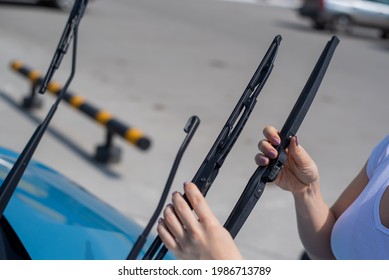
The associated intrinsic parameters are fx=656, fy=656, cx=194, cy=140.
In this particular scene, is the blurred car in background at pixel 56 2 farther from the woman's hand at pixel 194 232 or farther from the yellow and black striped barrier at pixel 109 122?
the woman's hand at pixel 194 232

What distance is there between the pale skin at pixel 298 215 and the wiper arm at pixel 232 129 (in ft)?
0.26

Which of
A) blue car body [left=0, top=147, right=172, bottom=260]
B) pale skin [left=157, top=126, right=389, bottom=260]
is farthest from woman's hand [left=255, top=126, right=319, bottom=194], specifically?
blue car body [left=0, top=147, right=172, bottom=260]

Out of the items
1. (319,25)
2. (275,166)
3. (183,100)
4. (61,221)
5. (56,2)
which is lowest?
(61,221)

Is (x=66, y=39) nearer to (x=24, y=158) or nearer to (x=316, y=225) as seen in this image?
(x=24, y=158)

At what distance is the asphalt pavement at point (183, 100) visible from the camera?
5770mm

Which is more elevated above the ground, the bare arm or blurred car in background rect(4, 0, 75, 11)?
blurred car in background rect(4, 0, 75, 11)

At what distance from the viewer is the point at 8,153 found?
98.8 inches

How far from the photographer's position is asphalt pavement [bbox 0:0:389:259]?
5.77 meters

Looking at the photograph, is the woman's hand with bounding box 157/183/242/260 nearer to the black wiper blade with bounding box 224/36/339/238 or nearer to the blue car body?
the black wiper blade with bounding box 224/36/339/238

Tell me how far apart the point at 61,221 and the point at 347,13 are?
1831cm

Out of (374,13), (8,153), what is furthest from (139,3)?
(8,153)

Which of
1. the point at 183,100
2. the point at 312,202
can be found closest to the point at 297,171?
the point at 312,202

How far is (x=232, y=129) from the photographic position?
158 cm
